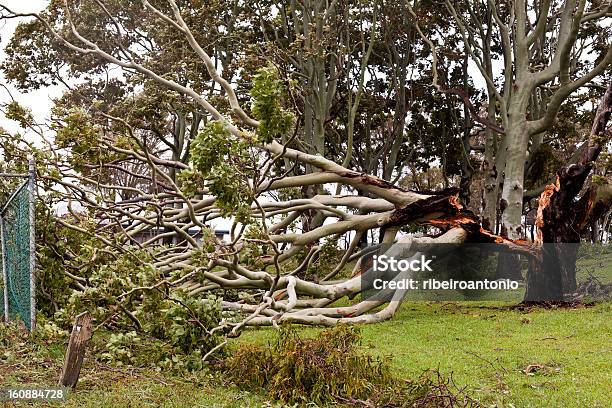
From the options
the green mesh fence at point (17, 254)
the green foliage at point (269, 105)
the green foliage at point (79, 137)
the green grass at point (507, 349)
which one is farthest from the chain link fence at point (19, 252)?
the green grass at point (507, 349)

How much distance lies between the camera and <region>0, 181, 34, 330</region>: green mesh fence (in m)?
7.90

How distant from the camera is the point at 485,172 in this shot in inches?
830

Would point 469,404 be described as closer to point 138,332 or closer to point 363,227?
point 138,332

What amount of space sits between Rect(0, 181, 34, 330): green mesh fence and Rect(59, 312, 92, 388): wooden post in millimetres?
2268

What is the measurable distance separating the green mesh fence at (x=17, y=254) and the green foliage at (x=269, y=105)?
2.91 meters

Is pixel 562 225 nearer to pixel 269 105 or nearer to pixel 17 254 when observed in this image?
pixel 269 105

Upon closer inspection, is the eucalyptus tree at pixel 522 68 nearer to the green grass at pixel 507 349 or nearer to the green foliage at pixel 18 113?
the green grass at pixel 507 349

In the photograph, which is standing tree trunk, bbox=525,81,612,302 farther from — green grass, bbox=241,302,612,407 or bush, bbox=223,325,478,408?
bush, bbox=223,325,478,408

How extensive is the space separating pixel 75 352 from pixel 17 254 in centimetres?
361

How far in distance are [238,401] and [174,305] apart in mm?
1971

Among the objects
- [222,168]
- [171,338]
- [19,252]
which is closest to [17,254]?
[19,252]

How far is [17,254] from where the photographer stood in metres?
8.52

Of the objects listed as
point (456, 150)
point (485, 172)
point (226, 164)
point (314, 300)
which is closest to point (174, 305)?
point (226, 164)

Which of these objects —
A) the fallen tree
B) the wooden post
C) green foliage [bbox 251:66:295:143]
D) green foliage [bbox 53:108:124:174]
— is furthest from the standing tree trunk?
the wooden post
